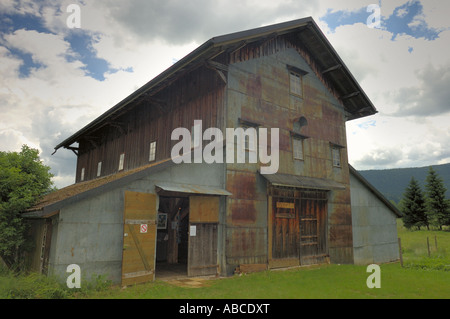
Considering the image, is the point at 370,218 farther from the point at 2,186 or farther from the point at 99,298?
the point at 2,186

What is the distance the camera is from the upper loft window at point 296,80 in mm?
16328

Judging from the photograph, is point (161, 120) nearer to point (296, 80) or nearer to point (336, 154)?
point (296, 80)

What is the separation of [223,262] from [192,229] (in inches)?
71.1

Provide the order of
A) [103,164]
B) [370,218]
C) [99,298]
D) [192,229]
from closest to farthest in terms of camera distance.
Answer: [99,298], [192,229], [370,218], [103,164]

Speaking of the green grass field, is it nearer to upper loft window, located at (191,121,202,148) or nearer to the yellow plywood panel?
the yellow plywood panel

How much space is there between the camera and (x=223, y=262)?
12000 mm

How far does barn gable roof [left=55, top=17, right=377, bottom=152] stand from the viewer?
12273mm

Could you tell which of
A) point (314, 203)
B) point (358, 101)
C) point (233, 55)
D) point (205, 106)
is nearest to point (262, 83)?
point (233, 55)

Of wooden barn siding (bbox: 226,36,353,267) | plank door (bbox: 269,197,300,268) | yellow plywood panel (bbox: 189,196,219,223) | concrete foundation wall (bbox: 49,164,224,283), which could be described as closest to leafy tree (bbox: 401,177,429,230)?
wooden barn siding (bbox: 226,36,353,267)

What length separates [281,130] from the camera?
1505 cm

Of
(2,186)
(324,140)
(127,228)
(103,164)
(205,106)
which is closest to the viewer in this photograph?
(127,228)

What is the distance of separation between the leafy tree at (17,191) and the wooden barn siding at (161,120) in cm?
592

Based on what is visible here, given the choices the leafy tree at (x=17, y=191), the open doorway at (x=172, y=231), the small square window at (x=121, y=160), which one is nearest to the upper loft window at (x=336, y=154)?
the open doorway at (x=172, y=231)

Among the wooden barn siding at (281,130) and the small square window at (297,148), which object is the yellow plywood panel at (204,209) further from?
the small square window at (297,148)
